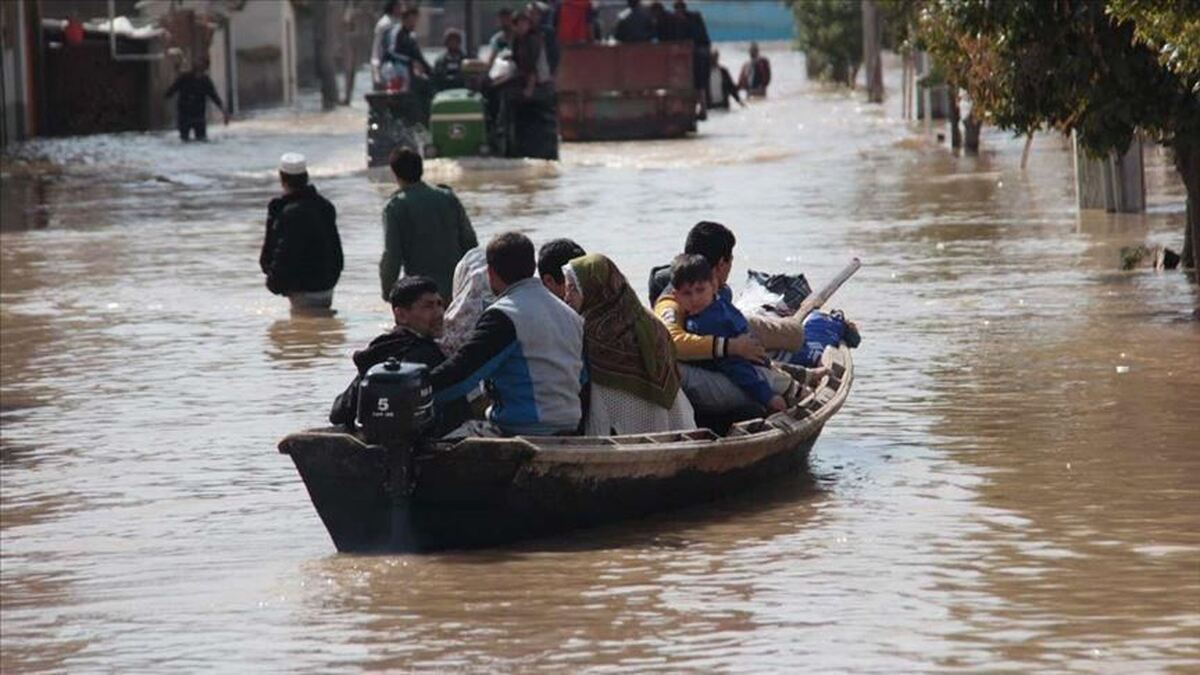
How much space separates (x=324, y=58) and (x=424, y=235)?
44.2 meters

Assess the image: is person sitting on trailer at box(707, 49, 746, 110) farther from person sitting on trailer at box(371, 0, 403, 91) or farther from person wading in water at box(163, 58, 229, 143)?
person sitting on trailer at box(371, 0, 403, 91)

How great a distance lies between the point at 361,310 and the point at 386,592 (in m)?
10.1

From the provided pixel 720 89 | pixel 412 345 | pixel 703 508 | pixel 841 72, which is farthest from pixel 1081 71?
pixel 841 72

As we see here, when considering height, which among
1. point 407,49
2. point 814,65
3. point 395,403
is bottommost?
point 395,403

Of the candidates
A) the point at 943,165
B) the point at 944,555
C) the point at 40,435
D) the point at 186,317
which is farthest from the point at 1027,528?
the point at 943,165

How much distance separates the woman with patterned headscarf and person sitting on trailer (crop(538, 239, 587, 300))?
0.13ft

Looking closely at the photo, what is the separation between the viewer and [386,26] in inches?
1590

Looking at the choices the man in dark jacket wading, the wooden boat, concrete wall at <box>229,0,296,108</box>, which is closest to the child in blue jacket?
the wooden boat

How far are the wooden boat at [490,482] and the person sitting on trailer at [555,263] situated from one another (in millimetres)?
690

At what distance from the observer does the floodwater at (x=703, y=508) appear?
381 inches

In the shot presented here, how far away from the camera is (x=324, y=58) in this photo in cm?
6066

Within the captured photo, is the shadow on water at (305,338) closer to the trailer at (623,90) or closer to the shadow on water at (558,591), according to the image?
the shadow on water at (558,591)

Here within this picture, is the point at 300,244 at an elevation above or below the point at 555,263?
below

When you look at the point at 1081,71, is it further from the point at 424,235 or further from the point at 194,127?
the point at 194,127
